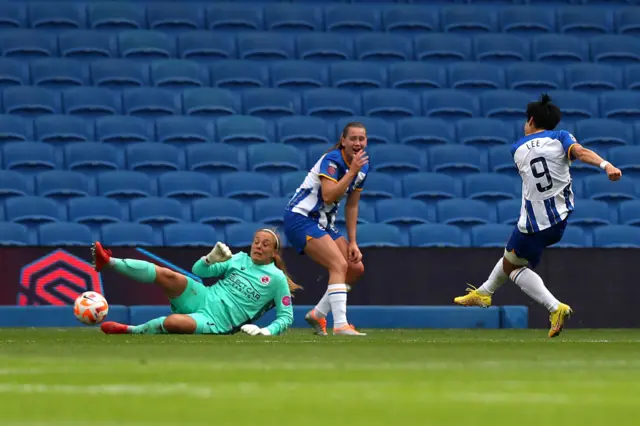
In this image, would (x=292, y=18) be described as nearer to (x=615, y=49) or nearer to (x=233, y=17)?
(x=233, y=17)

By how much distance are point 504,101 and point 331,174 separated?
5.69m

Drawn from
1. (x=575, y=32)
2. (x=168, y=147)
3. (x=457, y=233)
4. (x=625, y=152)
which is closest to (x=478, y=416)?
(x=457, y=233)

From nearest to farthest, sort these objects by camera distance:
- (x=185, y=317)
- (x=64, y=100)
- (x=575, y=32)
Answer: (x=185, y=317), (x=64, y=100), (x=575, y=32)

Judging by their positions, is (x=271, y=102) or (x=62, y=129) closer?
(x=62, y=129)

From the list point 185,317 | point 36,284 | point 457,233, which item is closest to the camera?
point 185,317

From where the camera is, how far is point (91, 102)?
515 inches

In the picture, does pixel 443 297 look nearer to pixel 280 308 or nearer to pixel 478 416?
pixel 280 308

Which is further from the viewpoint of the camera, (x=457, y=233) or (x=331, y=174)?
(x=457, y=233)

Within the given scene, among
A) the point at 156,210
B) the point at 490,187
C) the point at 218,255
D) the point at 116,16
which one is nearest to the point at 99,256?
the point at 218,255

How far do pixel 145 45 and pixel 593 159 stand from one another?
714 cm

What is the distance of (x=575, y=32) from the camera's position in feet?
49.0

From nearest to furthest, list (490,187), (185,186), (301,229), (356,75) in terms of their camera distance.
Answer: (301,229), (185,186), (490,187), (356,75)

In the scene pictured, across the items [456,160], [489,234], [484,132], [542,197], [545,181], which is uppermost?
[484,132]

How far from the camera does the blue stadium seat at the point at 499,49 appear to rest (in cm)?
1429
